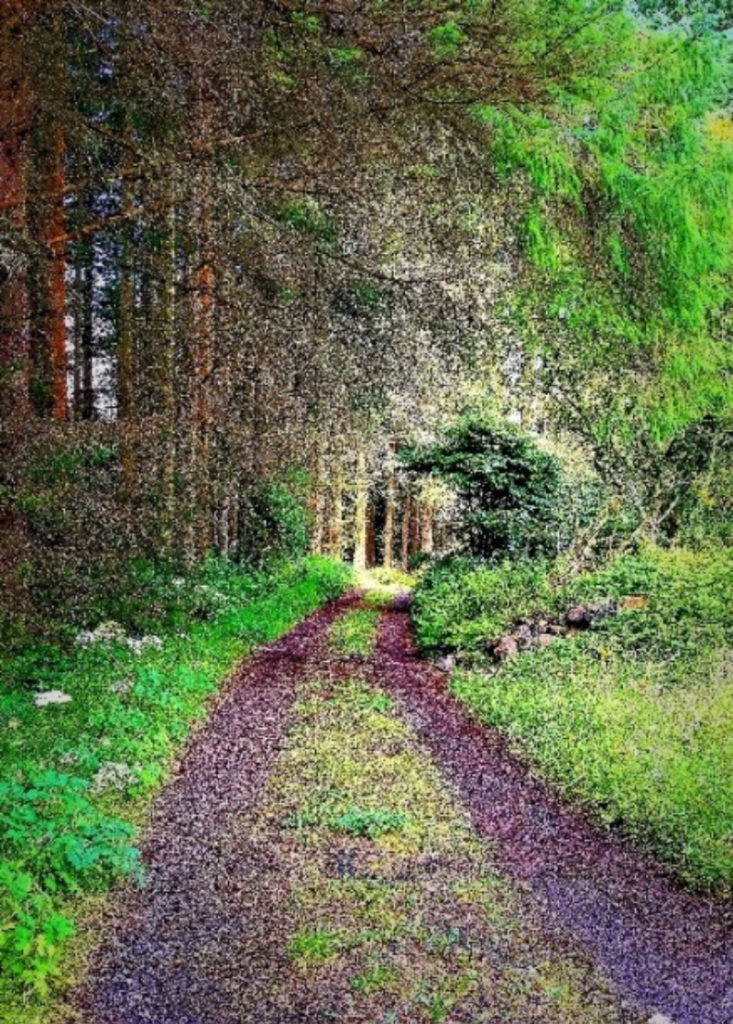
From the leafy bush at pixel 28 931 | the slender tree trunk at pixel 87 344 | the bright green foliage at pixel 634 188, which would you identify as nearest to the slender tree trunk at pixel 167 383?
the slender tree trunk at pixel 87 344

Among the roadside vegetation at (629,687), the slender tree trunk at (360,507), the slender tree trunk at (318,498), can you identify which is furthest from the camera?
the slender tree trunk at (360,507)

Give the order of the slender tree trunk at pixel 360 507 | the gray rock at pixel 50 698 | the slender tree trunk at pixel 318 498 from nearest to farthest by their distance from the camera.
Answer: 1. the gray rock at pixel 50 698
2. the slender tree trunk at pixel 318 498
3. the slender tree trunk at pixel 360 507

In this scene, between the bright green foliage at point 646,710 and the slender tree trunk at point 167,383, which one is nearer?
the bright green foliage at point 646,710

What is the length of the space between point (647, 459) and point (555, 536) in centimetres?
279

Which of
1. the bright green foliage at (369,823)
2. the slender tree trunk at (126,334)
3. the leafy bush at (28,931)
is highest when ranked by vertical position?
the slender tree trunk at (126,334)

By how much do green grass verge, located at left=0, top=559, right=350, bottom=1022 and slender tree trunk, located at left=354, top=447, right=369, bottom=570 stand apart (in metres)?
9.50

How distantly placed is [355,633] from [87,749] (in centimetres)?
696

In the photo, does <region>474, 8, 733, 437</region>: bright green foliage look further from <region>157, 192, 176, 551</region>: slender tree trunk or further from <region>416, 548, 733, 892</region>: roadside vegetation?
<region>157, 192, 176, 551</region>: slender tree trunk

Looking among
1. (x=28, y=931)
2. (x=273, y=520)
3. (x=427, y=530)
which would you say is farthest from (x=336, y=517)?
(x=28, y=931)

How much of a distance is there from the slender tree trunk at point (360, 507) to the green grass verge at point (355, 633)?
6.08m

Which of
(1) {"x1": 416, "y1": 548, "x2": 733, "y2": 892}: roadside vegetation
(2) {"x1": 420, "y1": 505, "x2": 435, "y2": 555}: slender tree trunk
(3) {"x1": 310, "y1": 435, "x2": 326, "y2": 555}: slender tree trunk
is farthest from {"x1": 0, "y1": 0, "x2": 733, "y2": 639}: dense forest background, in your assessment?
(2) {"x1": 420, "y1": 505, "x2": 435, "y2": 555}: slender tree trunk

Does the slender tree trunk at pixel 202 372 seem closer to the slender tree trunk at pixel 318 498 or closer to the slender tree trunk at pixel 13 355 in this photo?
the slender tree trunk at pixel 13 355

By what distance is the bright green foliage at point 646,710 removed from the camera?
5.62 m

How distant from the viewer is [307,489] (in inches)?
706
